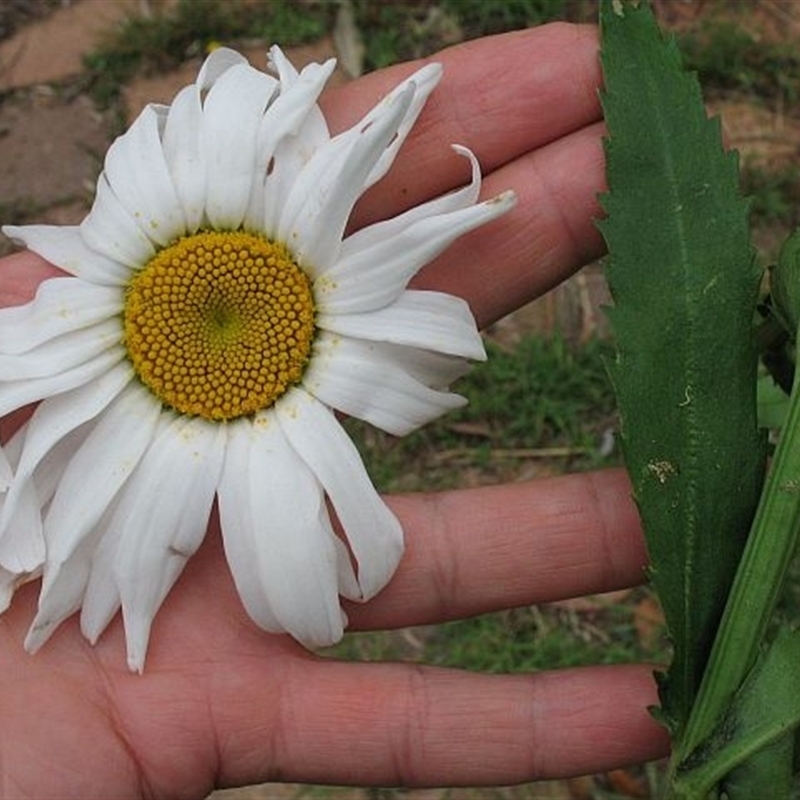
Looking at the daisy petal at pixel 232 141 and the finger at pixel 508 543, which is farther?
the finger at pixel 508 543

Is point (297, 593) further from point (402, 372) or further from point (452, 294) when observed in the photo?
point (452, 294)

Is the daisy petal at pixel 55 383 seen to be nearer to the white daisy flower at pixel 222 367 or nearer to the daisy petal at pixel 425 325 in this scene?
the white daisy flower at pixel 222 367

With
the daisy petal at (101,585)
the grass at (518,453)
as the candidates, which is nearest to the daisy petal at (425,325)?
the daisy petal at (101,585)

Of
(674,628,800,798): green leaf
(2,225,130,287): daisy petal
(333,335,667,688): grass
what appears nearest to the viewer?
(674,628,800,798): green leaf

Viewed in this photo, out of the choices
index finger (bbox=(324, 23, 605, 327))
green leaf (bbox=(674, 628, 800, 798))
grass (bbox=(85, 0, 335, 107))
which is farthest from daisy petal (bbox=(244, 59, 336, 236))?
grass (bbox=(85, 0, 335, 107))

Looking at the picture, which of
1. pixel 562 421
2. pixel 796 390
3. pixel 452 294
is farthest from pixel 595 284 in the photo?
pixel 796 390

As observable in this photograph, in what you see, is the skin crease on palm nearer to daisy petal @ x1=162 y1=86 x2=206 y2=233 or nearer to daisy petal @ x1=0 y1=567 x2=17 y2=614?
daisy petal @ x1=0 y1=567 x2=17 y2=614
